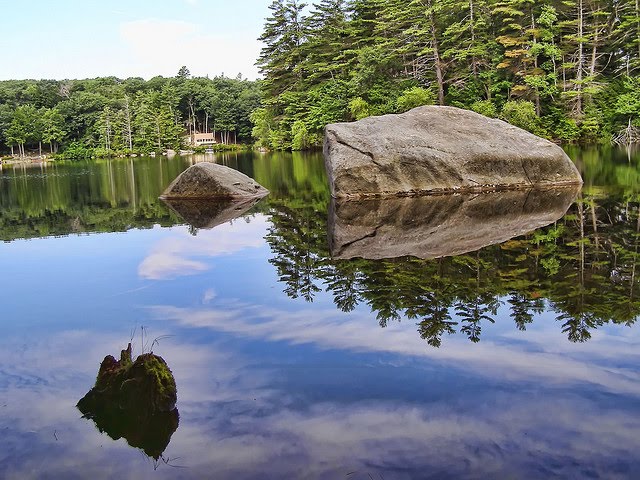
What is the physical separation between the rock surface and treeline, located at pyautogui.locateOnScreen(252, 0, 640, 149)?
19525 mm

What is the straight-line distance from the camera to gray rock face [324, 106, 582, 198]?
37.4 ft

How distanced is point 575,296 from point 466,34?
30767mm

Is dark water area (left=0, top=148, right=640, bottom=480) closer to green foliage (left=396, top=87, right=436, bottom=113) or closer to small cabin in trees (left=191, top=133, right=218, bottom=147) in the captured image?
green foliage (left=396, top=87, right=436, bottom=113)

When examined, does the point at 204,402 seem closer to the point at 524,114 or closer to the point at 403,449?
the point at 403,449

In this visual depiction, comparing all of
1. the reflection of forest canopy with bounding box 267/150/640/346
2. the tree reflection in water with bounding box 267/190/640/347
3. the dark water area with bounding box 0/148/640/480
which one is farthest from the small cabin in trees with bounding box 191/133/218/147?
the tree reflection in water with bounding box 267/190/640/347

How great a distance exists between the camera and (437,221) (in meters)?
8.27

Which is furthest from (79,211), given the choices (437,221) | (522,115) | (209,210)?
(522,115)

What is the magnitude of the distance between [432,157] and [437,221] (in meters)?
3.57

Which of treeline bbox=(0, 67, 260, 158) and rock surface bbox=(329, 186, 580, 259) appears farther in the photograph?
treeline bbox=(0, 67, 260, 158)

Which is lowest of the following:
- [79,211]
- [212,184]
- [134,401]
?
[134,401]

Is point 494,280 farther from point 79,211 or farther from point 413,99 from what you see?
point 413,99

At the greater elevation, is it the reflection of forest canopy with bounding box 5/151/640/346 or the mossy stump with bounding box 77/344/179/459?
the reflection of forest canopy with bounding box 5/151/640/346

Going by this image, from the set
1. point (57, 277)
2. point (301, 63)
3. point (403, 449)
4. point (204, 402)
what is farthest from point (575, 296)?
point (301, 63)

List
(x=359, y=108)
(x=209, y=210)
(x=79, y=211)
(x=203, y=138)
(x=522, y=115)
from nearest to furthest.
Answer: (x=209, y=210) < (x=79, y=211) < (x=522, y=115) < (x=359, y=108) < (x=203, y=138)
